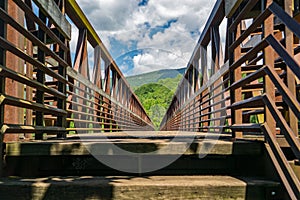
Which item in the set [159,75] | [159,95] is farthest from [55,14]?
[159,95]

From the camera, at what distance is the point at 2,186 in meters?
1.38

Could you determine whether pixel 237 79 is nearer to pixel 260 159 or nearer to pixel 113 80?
pixel 260 159

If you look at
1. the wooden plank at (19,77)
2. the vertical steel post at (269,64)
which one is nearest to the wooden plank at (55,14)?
the wooden plank at (19,77)

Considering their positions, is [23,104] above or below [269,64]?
below

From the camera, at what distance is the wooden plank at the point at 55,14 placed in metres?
2.00

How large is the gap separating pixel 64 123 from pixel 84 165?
660 millimetres

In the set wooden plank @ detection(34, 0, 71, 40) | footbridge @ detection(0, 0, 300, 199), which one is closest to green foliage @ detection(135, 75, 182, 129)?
wooden plank @ detection(34, 0, 71, 40)

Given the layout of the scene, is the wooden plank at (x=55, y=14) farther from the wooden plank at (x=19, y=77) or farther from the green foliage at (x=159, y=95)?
the green foliage at (x=159, y=95)

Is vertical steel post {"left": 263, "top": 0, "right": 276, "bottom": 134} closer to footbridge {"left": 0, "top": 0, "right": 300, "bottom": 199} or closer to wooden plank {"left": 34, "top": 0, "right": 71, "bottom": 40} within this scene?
footbridge {"left": 0, "top": 0, "right": 300, "bottom": 199}

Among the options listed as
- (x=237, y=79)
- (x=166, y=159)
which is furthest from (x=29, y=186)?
(x=237, y=79)

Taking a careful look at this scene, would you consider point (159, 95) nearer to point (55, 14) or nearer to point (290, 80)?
point (55, 14)

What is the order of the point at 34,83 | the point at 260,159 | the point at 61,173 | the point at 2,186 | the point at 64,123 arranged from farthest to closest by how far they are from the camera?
1. the point at 64,123
2. the point at 61,173
3. the point at 34,83
4. the point at 260,159
5. the point at 2,186

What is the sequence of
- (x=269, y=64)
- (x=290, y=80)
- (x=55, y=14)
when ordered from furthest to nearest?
1. (x=55, y=14)
2. (x=269, y=64)
3. (x=290, y=80)

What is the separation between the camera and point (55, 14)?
2227 millimetres
